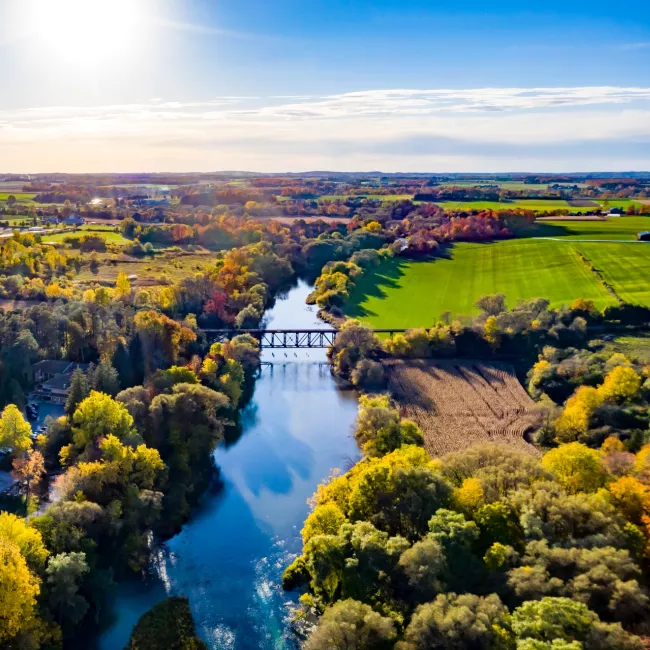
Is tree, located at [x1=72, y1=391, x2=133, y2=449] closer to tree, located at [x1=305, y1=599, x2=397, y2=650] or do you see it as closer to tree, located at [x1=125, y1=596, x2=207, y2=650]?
tree, located at [x1=125, y1=596, x2=207, y2=650]

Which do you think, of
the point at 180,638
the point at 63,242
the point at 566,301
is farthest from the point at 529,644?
the point at 63,242

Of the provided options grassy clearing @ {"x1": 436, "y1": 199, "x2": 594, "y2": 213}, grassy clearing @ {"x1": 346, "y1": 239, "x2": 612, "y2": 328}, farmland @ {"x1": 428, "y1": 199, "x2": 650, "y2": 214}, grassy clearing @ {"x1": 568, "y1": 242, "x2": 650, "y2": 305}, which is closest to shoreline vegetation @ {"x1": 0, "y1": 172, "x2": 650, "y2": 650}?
grassy clearing @ {"x1": 568, "y1": 242, "x2": 650, "y2": 305}

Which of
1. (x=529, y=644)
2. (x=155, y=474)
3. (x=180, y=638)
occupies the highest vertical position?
(x=529, y=644)

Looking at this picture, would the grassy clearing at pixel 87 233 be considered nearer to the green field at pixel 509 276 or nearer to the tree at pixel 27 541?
the green field at pixel 509 276

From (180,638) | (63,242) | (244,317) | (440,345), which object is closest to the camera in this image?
(180,638)

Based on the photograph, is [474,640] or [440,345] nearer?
[474,640]

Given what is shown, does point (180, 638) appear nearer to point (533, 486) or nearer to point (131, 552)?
point (131, 552)

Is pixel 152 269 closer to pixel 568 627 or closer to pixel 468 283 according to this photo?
pixel 468 283
